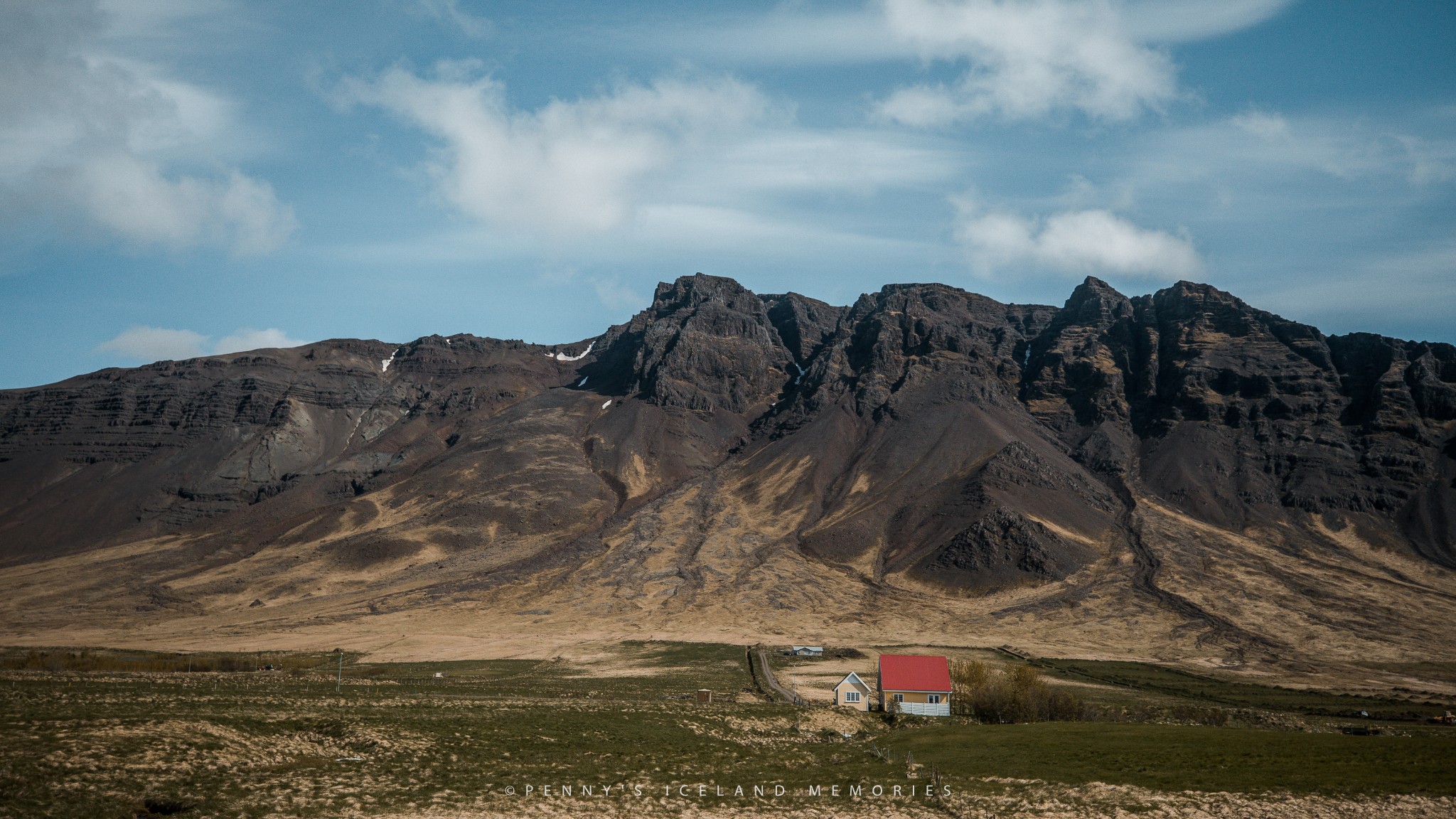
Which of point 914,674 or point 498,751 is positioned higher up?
point 498,751

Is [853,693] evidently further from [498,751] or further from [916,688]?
[498,751]

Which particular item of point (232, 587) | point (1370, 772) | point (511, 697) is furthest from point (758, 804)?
point (232, 587)

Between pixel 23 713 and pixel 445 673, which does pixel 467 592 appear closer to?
pixel 445 673

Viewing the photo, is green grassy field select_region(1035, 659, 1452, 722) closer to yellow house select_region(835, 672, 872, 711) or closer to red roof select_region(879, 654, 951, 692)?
red roof select_region(879, 654, 951, 692)

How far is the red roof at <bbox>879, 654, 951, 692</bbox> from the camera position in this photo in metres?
72.6

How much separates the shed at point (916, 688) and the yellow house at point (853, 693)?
1.42 metres

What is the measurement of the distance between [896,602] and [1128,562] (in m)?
49.4

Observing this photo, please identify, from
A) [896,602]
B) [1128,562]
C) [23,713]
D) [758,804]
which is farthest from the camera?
[1128,562]

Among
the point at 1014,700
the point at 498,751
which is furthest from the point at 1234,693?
the point at 498,751

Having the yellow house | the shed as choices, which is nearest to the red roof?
the shed

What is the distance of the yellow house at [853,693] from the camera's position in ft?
244

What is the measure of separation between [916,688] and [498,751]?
38.0 metres

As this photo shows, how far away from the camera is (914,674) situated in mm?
73312

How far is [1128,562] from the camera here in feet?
603
